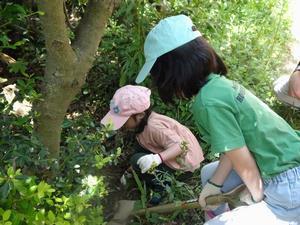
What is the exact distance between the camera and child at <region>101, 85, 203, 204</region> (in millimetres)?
2582

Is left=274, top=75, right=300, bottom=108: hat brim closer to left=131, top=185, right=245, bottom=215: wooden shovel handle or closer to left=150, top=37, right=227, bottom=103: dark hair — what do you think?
left=131, top=185, right=245, bottom=215: wooden shovel handle

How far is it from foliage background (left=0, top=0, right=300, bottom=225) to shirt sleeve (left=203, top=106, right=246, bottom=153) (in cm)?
40

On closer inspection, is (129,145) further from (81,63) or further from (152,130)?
(81,63)

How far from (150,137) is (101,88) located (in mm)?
623

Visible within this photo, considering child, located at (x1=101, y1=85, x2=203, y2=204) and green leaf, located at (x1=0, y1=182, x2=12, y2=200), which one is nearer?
green leaf, located at (x1=0, y1=182, x2=12, y2=200)

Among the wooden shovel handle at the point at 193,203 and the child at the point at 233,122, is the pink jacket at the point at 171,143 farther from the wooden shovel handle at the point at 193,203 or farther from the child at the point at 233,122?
the child at the point at 233,122

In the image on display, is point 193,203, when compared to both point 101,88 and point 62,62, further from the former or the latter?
point 101,88

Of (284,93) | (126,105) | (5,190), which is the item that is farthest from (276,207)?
(284,93)

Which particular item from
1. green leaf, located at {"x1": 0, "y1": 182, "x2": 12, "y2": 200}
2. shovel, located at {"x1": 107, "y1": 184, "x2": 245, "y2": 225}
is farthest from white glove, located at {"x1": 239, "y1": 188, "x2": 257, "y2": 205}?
green leaf, located at {"x1": 0, "y1": 182, "x2": 12, "y2": 200}

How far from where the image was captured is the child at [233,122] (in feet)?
6.05

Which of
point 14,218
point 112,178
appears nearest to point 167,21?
point 14,218

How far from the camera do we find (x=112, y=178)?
2912mm

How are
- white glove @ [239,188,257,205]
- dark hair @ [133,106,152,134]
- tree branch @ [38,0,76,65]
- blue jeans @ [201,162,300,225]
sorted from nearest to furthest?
1. tree branch @ [38,0,76,65]
2. blue jeans @ [201,162,300,225]
3. white glove @ [239,188,257,205]
4. dark hair @ [133,106,152,134]

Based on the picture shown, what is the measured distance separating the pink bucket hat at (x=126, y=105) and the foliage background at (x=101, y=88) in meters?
0.15
